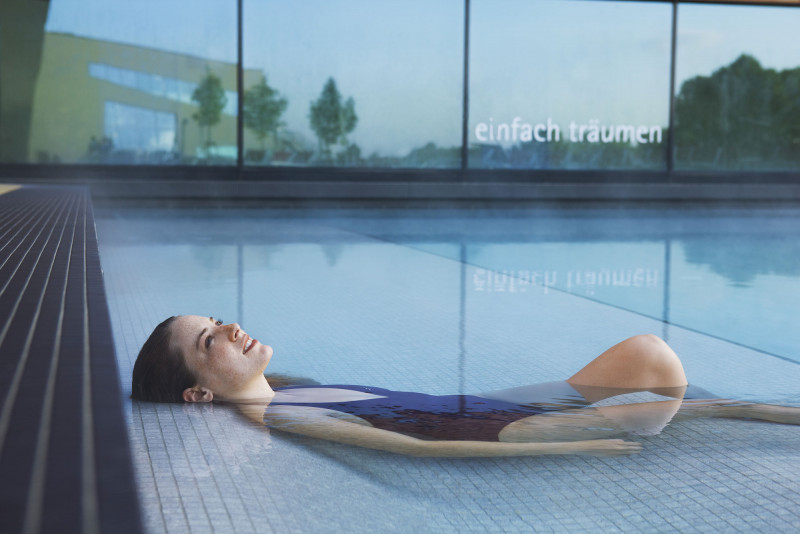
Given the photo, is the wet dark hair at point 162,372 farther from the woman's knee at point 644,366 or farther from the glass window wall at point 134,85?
the glass window wall at point 134,85

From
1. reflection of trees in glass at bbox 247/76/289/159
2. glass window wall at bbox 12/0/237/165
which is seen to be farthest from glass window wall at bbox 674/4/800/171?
glass window wall at bbox 12/0/237/165

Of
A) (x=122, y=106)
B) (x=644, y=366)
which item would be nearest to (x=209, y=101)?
(x=122, y=106)

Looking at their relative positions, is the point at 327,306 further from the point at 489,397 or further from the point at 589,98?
the point at 589,98

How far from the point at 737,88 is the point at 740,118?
0.44 metres

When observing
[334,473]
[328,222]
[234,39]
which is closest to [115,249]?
[328,222]

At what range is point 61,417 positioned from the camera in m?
0.82

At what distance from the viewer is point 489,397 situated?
238 centimetres

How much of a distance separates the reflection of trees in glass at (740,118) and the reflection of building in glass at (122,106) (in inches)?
245

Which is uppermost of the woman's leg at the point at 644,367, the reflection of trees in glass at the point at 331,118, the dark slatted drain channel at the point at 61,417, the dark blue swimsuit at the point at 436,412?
the reflection of trees in glass at the point at 331,118

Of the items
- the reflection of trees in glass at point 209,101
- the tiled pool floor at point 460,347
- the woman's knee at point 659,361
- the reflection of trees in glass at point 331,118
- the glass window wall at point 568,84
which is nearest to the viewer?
the tiled pool floor at point 460,347

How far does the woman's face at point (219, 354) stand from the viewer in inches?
76.7

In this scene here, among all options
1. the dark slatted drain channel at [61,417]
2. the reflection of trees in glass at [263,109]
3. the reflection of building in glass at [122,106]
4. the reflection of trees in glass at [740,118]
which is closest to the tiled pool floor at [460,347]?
the dark slatted drain channel at [61,417]

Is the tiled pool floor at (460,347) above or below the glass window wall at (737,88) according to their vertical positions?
below

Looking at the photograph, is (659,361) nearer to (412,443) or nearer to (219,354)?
(412,443)
